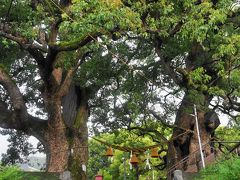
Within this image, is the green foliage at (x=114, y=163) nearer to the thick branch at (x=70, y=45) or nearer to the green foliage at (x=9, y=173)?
the thick branch at (x=70, y=45)

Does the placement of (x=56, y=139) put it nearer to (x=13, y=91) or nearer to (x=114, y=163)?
(x=13, y=91)

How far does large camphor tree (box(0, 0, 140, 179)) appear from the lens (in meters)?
8.11

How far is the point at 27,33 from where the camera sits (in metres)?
8.66

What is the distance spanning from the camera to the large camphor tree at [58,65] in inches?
319

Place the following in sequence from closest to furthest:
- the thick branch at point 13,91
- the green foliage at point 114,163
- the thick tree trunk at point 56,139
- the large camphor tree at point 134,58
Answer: the large camphor tree at point 134,58 → the thick branch at point 13,91 → the thick tree trunk at point 56,139 → the green foliage at point 114,163

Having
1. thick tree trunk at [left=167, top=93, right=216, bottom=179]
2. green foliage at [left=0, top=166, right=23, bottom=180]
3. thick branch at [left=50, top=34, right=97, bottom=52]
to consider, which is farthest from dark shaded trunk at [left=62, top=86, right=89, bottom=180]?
green foliage at [left=0, top=166, right=23, bottom=180]

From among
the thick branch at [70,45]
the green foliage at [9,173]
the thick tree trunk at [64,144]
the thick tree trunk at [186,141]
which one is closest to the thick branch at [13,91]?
the thick tree trunk at [64,144]

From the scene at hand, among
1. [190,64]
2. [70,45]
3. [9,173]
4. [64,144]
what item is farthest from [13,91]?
[9,173]

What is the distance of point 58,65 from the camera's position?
34.3 feet

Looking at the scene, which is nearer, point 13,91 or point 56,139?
point 13,91

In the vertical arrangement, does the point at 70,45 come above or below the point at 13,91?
above

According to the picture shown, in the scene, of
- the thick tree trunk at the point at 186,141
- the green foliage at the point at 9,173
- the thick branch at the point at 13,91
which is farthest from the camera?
the thick tree trunk at the point at 186,141

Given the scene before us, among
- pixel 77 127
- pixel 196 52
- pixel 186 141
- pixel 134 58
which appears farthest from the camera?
pixel 134 58

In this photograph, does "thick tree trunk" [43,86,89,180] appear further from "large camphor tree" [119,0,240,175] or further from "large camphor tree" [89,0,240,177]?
"large camphor tree" [119,0,240,175]
